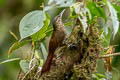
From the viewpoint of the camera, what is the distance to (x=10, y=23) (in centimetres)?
369

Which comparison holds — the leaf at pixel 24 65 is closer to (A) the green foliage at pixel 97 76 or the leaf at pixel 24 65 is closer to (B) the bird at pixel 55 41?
(B) the bird at pixel 55 41

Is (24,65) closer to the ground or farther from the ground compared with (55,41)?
closer to the ground

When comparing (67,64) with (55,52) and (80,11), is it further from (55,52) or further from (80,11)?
(80,11)

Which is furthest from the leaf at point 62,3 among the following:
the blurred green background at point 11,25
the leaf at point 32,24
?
the blurred green background at point 11,25

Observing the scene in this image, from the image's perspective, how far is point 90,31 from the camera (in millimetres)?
1898

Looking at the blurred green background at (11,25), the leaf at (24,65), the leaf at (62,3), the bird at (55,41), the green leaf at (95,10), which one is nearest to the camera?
the leaf at (62,3)

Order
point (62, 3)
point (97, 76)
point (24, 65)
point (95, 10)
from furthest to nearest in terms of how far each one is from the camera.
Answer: point (97, 76)
point (24, 65)
point (95, 10)
point (62, 3)

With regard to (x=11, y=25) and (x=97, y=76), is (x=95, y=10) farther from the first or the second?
(x=11, y=25)

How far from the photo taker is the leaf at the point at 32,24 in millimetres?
1703

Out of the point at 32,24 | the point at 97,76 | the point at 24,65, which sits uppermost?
the point at 32,24

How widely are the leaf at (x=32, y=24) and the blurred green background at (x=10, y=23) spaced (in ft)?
5.14

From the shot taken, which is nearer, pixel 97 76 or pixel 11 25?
pixel 97 76

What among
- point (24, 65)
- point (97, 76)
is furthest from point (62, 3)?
point (97, 76)

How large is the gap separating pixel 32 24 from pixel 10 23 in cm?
199
